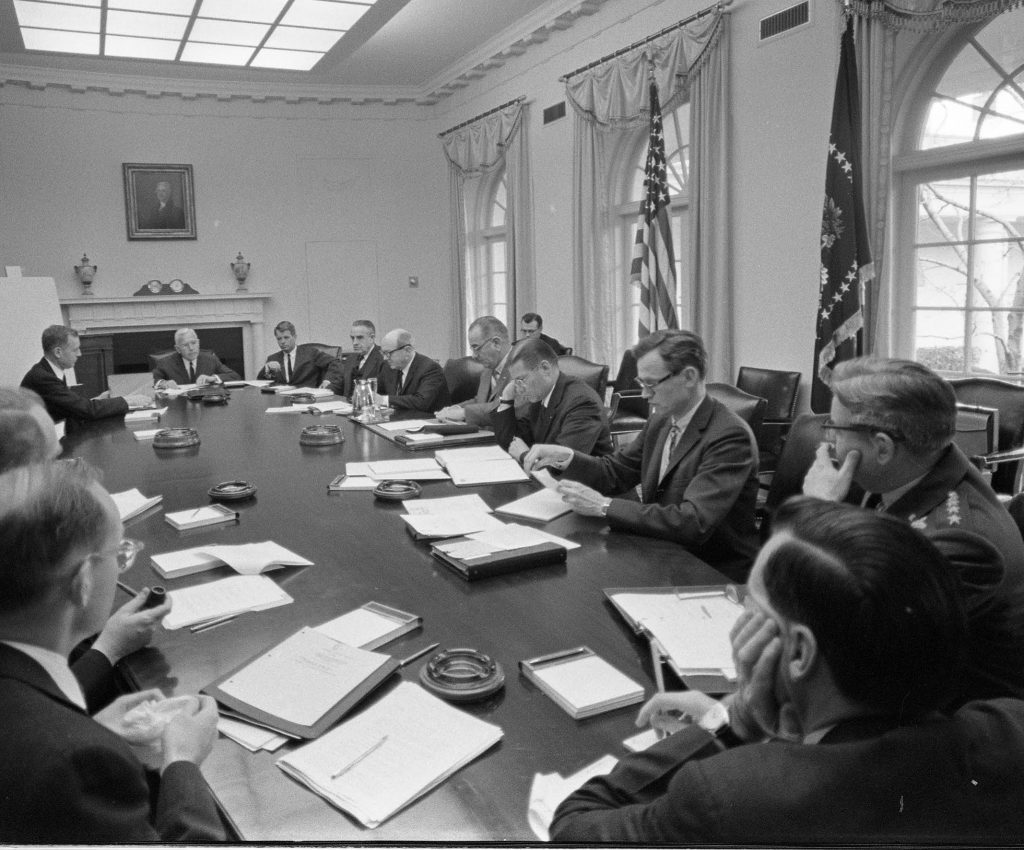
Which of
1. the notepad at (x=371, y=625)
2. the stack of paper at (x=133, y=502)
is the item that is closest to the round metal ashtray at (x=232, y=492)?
the stack of paper at (x=133, y=502)

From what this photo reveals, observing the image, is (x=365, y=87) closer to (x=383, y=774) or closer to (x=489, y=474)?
(x=489, y=474)

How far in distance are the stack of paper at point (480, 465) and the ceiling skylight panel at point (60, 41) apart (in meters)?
5.82

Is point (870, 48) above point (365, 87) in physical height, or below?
below

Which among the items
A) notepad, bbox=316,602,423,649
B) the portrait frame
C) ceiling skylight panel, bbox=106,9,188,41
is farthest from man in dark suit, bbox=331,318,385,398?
notepad, bbox=316,602,423,649

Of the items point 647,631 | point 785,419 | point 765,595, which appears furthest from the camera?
point 785,419

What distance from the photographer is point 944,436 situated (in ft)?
5.11

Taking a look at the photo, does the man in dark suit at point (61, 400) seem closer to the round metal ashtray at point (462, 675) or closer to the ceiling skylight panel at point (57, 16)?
the ceiling skylight panel at point (57, 16)

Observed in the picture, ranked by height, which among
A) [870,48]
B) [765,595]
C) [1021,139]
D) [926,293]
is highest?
[870,48]

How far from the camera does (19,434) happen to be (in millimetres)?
1996

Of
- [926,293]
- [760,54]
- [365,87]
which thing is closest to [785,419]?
[926,293]

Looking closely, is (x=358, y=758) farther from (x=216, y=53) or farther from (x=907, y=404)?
(x=216, y=53)

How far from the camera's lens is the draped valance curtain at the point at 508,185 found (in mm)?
7336

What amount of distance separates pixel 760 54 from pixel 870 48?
33.5 inches

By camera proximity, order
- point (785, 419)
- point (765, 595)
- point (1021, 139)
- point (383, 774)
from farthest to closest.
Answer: point (785, 419)
point (1021, 139)
point (383, 774)
point (765, 595)
